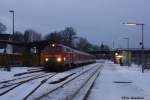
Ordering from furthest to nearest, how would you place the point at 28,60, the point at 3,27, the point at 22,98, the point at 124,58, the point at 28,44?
the point at 3,27, the point at 124,58, the point at 28,60, the point at 28,44, the point at 22,98

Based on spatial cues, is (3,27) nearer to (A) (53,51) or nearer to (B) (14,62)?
(B) (14,62)

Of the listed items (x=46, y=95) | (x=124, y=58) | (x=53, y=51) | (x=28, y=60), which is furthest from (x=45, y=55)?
(x=124, y=58)

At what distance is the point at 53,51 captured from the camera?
46438 millimetres

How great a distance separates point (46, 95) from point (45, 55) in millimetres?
27641

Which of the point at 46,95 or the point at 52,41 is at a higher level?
the point at 52,41

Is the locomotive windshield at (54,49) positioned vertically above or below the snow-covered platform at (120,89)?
above

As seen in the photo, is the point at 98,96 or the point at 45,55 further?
the point at 45,55

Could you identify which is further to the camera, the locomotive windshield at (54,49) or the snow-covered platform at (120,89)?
the locomotive windshield at (54,49)

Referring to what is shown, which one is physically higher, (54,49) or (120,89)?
(54,49)

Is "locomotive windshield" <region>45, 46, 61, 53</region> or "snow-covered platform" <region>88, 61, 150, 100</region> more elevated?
"locomotive windshield" <region>45, 46, 61, 53</region>

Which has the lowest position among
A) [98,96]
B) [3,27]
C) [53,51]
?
[98,96]

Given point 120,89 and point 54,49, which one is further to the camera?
point 54,49

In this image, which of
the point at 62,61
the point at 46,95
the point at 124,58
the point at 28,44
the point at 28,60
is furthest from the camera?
the point at 124,58

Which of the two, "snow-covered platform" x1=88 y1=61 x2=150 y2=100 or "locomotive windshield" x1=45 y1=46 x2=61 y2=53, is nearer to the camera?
"snow-covered platform" x1=88 y1=61 x2=150 y2=100
